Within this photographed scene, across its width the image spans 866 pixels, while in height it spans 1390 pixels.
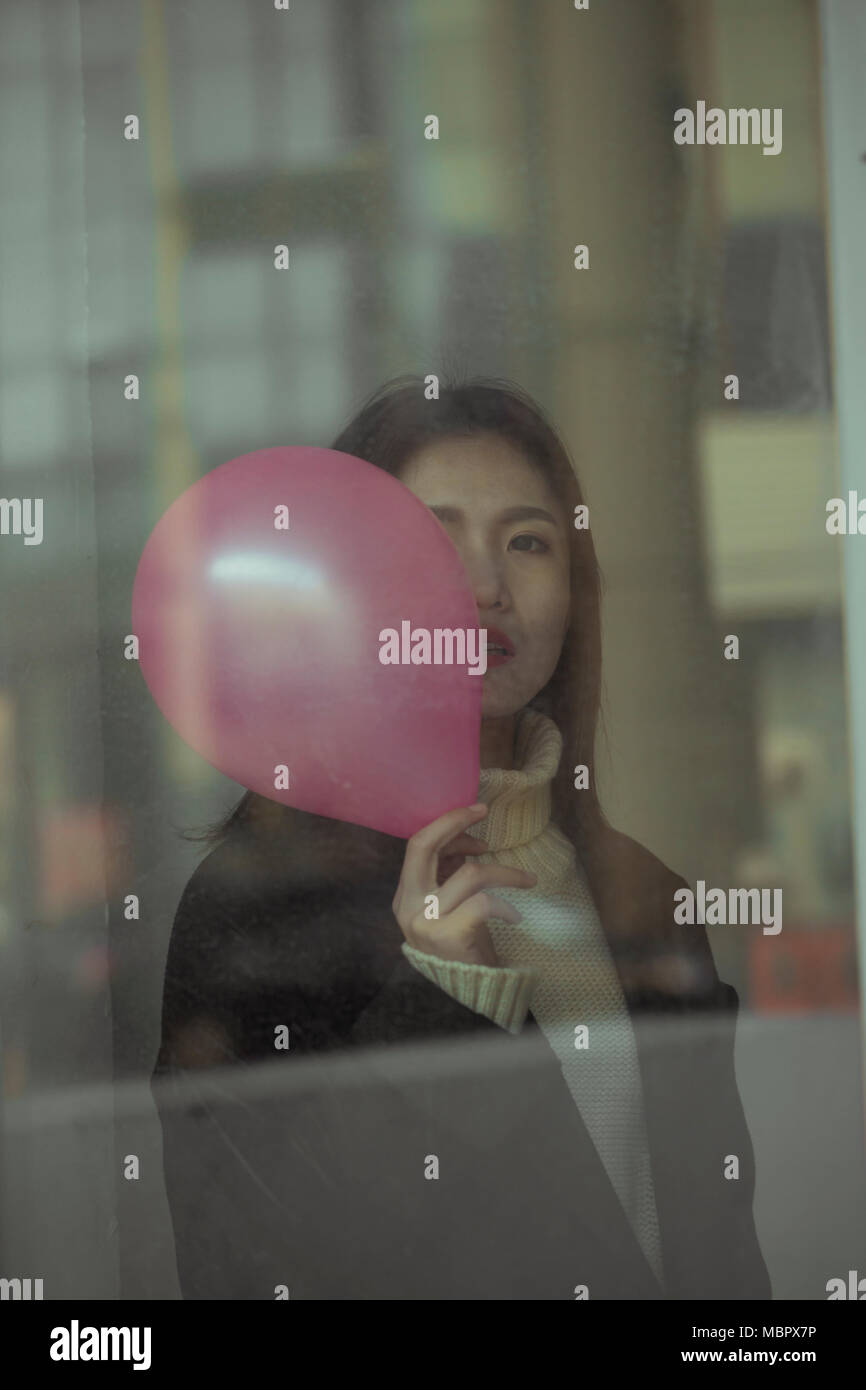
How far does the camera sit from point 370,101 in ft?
5.90

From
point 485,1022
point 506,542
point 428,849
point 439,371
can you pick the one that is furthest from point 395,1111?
point 439,371

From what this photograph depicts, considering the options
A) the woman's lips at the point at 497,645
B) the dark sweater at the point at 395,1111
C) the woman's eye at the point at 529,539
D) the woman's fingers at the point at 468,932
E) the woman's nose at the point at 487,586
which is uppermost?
the woman's eye at the point at 529,539

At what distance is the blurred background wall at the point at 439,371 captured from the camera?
1.79 meters

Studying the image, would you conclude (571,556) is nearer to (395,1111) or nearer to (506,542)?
(506,542)

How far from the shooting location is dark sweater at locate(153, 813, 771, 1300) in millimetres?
1772

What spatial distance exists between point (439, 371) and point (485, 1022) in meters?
0.97

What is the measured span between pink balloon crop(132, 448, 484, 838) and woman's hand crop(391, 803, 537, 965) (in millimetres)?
46

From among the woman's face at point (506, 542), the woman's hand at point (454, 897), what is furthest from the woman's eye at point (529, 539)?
the woman's hand at point (454, 897)

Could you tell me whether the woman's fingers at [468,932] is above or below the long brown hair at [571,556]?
below

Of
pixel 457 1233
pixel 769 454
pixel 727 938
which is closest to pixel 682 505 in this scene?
pixel 769 454

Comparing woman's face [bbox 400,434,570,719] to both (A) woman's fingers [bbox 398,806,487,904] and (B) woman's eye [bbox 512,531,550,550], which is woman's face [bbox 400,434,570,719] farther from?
(A) woman's fingers [bbox 398,806,487,904]

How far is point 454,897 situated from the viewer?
5.79 feet

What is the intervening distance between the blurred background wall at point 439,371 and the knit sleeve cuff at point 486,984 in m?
0.28

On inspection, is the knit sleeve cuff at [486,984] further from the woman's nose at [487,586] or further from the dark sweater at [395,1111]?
the woman's nose at [487,586]
